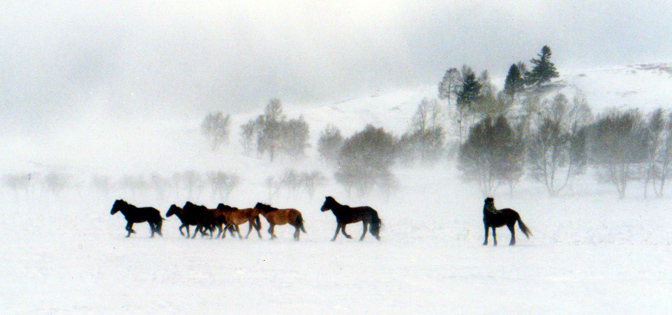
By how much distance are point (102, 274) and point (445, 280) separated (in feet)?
21.3

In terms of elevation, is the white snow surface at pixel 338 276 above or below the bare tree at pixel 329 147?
below

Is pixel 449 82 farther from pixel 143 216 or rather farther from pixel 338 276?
pixel 338 276

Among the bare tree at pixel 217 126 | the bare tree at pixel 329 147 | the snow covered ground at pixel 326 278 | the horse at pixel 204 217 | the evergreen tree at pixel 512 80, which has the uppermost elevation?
the evergreen tree at pixel 512 80

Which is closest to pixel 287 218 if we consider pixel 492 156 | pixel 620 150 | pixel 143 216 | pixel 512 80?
pixel 143 216

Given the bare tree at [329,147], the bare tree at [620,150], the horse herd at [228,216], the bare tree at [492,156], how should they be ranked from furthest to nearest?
the bare tree at [329,147] < the bare tree at [492,156] < the bare tree at [620,150] < the horse herd at [228,216]

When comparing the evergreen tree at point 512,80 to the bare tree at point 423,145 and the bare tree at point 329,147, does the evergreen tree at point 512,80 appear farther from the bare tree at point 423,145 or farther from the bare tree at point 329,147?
the bare tree at point 329,147

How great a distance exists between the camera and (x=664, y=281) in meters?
7.79

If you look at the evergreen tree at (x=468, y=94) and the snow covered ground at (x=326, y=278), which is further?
the evergreen tree at (x=468, y=94)

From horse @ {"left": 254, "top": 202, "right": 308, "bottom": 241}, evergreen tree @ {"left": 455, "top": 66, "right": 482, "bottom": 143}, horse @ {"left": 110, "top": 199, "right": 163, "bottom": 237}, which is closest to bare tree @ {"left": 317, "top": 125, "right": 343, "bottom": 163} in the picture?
evergreen tree @ {"left": 455, "top": 66, "right": 482, "bottom": 143}

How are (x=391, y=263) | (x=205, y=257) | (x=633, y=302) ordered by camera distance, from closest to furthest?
(x=633, y=302) < (x=391, y=263) < (x=205, y=257)

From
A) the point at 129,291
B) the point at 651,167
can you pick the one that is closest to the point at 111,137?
the point at 651,167

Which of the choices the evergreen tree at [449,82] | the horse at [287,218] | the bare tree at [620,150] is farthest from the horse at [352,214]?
the evergreen tree at [449,82]

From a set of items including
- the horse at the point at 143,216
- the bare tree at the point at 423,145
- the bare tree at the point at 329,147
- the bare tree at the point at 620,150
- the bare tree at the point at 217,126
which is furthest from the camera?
the bare tree at the point at 217,126

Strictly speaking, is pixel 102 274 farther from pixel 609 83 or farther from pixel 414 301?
pixel 609 83
